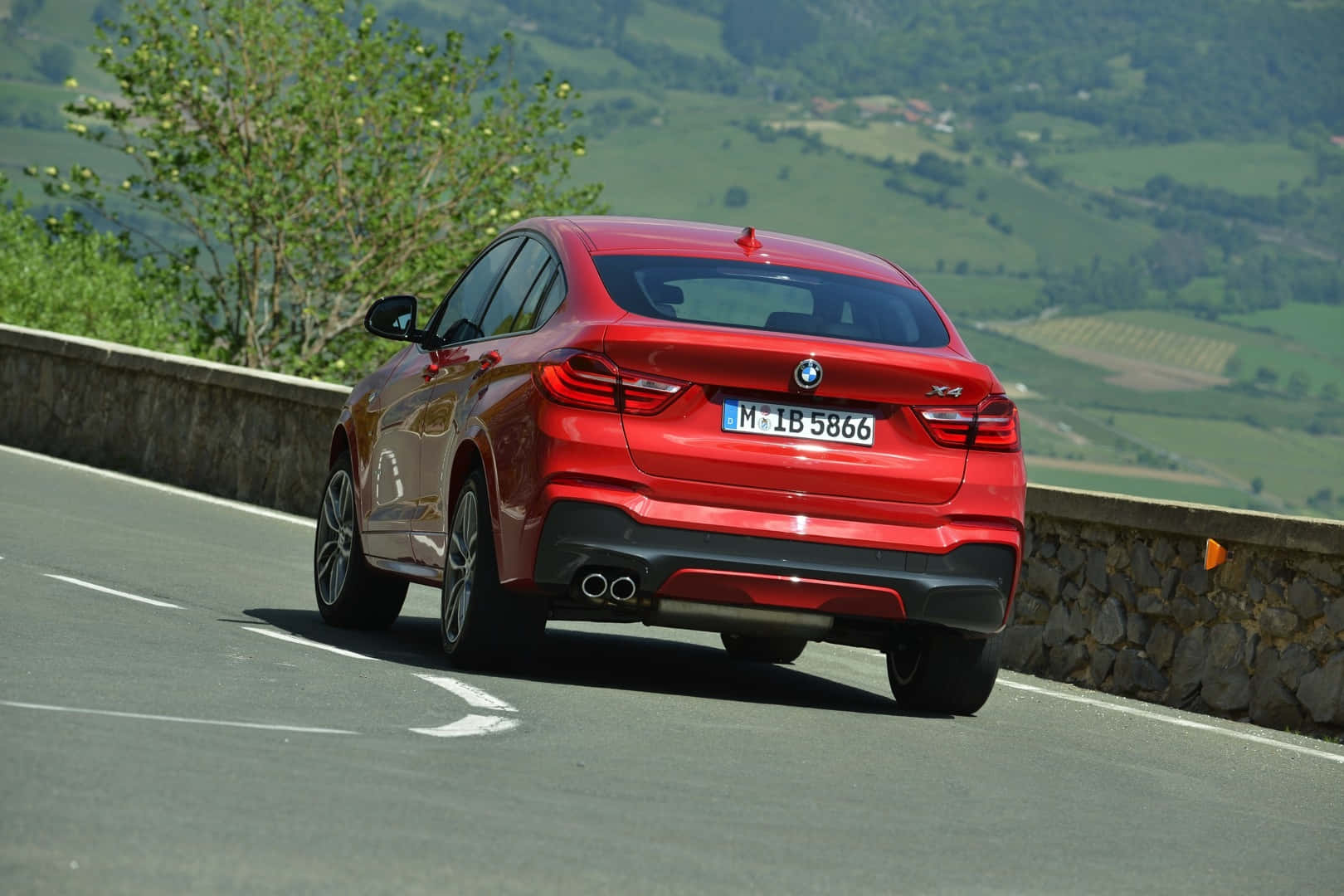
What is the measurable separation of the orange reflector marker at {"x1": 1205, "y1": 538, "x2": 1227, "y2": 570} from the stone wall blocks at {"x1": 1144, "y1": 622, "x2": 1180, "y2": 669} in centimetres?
39

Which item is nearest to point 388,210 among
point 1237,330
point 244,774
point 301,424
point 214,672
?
point 301,424

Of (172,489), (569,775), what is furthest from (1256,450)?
(569,775)

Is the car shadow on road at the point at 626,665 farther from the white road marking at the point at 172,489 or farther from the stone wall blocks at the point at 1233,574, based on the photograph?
the white road marking at the point at 172,489

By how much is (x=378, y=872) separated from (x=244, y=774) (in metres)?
1.07

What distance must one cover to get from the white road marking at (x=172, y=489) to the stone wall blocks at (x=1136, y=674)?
264 inches

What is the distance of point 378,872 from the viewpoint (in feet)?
16.0

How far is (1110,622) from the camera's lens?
11117 mm

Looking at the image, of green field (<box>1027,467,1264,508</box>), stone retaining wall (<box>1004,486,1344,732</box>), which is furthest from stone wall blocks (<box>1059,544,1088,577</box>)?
green field (<box>1027,467,1264,508</box>)

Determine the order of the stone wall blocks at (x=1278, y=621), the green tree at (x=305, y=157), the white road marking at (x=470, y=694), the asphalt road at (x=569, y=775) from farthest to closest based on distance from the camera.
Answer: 1. the green tree at (x=305, y=157)
2. the stone wall blocks at (x=1278, y=621)
3. the white road marking at (x=470, y=694)
4. the asphalt road at (x=569, y=775)

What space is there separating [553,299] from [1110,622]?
370 centimetres

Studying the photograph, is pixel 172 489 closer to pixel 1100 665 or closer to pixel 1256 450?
pixel 1100 665

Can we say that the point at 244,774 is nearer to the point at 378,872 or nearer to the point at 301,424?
the point at 378,872

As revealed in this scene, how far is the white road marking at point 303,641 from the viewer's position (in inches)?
355

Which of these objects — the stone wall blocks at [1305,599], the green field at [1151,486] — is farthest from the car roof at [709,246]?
the green field at [1151,486]
